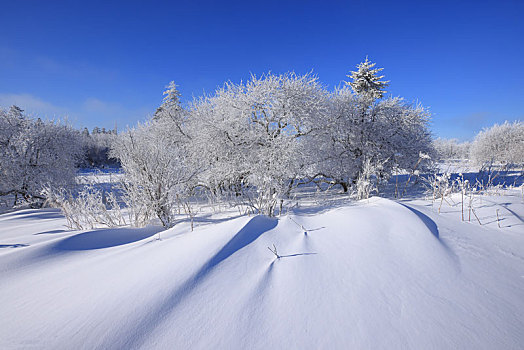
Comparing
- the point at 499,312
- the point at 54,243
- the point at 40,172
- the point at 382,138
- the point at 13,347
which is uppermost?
the point at 382,138

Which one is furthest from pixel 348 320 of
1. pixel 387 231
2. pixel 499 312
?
pixel 387 231

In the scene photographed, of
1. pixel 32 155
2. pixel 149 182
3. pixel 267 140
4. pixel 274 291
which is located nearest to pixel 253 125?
pixel 267 140

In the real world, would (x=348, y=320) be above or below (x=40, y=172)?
below

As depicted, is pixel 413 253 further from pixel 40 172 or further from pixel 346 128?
pixel 40 172

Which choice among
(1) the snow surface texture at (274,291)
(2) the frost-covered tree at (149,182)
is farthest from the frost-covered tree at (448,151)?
(2) the frost-covered tree at (149,182)

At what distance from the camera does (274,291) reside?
1412 mm

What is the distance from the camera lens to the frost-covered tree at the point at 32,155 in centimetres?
1014

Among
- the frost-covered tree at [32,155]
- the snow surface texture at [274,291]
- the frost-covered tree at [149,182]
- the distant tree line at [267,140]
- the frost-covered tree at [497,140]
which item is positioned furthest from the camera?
the frost-covered tree at [497,140]

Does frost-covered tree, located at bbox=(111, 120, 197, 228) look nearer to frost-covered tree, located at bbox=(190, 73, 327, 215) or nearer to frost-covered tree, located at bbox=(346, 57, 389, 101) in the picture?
frost-covered tree, located at bbox=(190, 73, 327, 215)

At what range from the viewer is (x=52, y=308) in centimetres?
126

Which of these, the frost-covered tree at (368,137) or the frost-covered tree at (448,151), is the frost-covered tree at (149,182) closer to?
the frost-covered tree at (368,137)

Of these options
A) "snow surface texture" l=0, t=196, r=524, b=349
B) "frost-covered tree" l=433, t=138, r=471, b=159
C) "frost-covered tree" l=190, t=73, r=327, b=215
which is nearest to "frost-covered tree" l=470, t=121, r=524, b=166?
"frost-covered tree" l=433, t=138, r=471, b=159

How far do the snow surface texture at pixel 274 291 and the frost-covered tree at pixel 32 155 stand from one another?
12.1 meters

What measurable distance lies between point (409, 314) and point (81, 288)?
7.14 feet
